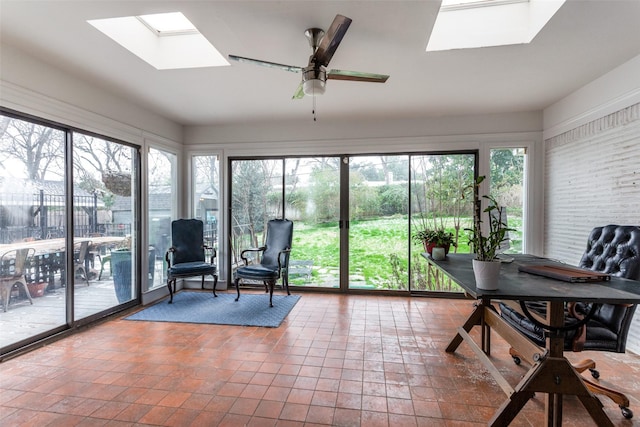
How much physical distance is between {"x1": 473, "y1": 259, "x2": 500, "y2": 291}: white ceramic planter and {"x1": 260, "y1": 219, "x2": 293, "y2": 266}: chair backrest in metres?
3.02

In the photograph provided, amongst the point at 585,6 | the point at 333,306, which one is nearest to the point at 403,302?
the point at 333,306

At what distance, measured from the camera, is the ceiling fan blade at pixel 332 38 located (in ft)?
5.73

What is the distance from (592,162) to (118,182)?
17.6ft

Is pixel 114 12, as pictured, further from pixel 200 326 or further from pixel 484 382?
pixel 484 382

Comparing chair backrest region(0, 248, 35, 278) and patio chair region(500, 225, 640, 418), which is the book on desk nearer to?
patio chair region(500, 225, 640, 418)

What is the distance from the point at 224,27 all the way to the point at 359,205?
2.95m

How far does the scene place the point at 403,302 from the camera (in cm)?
405

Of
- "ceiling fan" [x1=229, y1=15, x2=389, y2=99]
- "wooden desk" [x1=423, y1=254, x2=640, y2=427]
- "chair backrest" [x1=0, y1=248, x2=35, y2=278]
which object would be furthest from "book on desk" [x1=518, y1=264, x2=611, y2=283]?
"chair backrest" [x1=0, y1=248, x2=35, y2=278]

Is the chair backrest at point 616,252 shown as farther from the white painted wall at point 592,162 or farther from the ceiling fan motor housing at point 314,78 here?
the ceiling fan motor housing at point 314,78

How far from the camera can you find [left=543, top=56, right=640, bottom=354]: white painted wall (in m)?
2.64

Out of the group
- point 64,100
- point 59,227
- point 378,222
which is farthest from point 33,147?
point 378,222

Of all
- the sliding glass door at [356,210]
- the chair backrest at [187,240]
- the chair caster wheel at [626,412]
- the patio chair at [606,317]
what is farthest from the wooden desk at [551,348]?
the chair backrest at [187,240]

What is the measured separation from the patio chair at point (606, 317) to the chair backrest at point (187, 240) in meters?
3.91

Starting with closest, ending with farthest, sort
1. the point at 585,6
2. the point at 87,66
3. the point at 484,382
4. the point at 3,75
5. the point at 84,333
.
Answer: the point at 585,6 → the point at 484,382 → the point at 3,75 → the point at 87,66 → the point at 84,333
